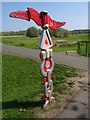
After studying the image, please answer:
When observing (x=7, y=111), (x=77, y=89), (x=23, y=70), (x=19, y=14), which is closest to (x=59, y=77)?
(x=77, y=89)

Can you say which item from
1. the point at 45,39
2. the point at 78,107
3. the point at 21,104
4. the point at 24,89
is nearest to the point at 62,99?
the point at 78,107

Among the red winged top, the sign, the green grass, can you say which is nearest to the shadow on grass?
the green grass

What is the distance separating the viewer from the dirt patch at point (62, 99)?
6.22 metres

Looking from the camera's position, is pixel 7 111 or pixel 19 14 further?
pixel 7 111

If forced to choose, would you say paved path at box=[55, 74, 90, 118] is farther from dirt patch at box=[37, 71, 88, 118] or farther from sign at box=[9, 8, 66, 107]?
sign at box=[9, 8, 66, 107]

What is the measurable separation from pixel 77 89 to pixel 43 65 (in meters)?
2.37

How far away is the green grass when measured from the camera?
21.0ft

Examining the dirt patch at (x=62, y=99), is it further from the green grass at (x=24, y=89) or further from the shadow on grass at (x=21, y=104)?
the shadow on grass at (x=21, y=104)

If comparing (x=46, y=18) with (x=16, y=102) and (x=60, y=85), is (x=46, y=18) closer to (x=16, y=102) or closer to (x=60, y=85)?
(x=16, y=102)

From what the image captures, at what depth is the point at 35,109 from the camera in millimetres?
6469

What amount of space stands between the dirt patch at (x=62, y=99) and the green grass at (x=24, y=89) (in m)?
0.17

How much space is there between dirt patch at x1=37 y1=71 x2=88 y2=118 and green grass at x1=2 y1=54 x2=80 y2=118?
17cm

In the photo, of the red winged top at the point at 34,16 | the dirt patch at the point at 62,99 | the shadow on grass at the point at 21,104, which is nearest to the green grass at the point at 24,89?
the shadow on grass at the point at 21,104

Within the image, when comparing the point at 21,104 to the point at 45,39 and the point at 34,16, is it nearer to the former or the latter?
the point at 45,39
